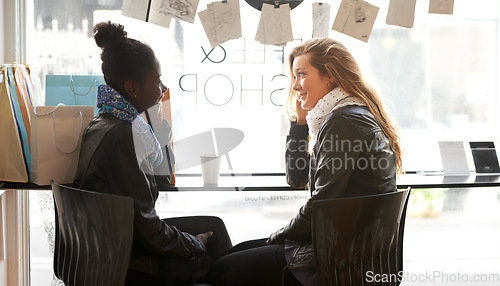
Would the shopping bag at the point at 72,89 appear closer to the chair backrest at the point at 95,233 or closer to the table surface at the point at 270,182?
the table surface at the point at 270,182

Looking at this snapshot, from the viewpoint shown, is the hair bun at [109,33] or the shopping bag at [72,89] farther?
the shopping bag at [72,89]

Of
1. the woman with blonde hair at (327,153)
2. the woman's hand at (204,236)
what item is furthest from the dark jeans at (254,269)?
the woman's hand at (204,236)

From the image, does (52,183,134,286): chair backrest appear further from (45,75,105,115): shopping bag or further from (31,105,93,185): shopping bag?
(45,75,105,115): shopping bag

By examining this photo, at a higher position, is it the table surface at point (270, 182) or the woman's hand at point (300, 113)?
the woman's hand at point (300, 113)

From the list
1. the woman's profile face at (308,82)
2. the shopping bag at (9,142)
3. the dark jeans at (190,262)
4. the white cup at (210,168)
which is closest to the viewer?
the dark jeans at (190,262)

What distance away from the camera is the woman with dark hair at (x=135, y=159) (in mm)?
1548

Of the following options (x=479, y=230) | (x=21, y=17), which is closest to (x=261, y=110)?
(x=21, y=17)

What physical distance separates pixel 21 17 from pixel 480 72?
2.04 m

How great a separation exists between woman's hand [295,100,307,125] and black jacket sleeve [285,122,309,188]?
0.02 meters

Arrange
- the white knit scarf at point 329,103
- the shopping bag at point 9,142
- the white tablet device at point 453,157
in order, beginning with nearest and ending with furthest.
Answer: the white knit scarf at point 329,103
the shopping bag at point 9,142
the white tablet device at point 453,157

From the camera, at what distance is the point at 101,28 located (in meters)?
1.75

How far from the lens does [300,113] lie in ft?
6.74

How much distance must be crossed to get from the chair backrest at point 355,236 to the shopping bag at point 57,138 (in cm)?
91

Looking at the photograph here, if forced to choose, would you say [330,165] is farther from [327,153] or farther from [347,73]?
[347,73]
